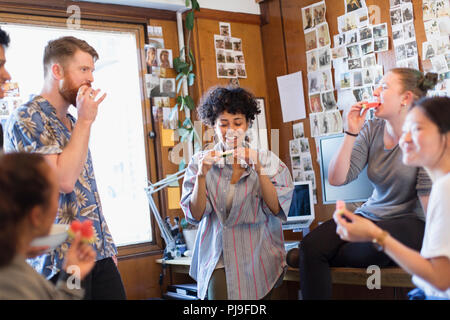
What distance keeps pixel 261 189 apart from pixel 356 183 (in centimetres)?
75

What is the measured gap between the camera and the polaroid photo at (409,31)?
2.78 m

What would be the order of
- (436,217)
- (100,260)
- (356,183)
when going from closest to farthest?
(436,217) → (100,260) → (356,183)

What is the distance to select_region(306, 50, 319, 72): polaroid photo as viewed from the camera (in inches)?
129

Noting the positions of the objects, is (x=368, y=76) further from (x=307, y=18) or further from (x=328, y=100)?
(x=307, y=18)

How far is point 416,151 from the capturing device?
1.35 meters

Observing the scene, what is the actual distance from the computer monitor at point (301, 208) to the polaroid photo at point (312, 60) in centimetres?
77

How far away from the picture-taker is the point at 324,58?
324 centimetres

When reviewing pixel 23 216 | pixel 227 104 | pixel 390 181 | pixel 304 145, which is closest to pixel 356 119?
pixel 390 181

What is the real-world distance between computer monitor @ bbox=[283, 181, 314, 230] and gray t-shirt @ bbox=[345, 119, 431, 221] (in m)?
0.98

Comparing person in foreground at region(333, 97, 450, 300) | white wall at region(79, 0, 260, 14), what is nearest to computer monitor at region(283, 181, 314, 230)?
white wall at region(79, 0, 260, 14)

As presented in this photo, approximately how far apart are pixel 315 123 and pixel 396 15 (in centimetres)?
78

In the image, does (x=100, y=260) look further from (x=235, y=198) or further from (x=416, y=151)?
(x=416, y=151)

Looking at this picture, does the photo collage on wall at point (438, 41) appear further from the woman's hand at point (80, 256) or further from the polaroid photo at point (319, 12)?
the woman's hand at point (80, 256)
